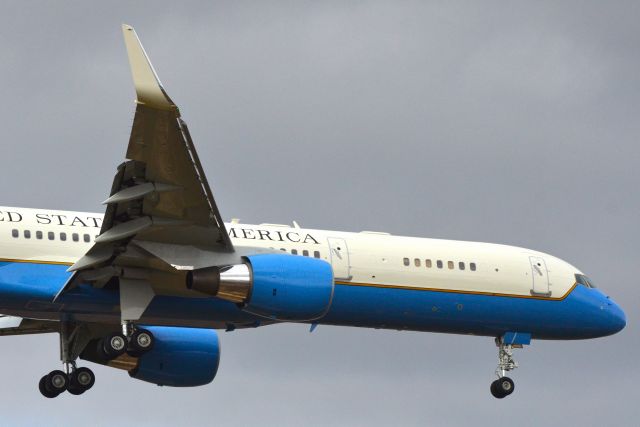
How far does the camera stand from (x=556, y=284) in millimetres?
44719

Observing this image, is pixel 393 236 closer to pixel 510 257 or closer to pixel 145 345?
pixel 510 257

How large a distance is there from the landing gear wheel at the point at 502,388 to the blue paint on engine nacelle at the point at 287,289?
23.8 feet

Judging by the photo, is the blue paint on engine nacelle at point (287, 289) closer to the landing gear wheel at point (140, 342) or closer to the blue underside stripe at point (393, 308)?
the blue underside stripe at point (393, 308)

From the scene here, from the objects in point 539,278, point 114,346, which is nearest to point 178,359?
point 114,346

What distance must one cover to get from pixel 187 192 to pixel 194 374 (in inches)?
396

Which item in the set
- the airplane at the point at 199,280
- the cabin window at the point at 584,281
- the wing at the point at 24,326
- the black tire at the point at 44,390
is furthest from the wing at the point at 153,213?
the cabin window at the point at 584,281

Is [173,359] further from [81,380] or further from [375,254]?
[375,254]

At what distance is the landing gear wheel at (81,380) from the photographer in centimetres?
4434

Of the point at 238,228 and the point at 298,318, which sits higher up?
the point at 238,228

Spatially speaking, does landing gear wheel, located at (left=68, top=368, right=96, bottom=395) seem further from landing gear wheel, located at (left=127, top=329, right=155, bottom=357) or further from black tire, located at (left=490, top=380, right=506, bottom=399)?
black tire, located at (left=490, top=380, right=506, bottom=399)

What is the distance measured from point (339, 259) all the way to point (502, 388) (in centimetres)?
584

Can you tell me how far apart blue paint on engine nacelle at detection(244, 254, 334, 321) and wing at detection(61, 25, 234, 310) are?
106 centimetres

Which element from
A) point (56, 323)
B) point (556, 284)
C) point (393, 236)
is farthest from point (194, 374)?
point (556, 284)

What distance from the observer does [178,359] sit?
46.5m
